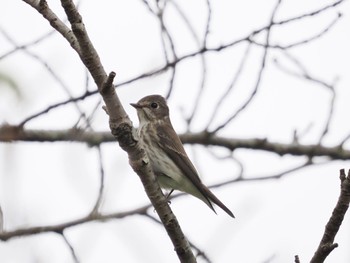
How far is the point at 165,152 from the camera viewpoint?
23.7 feet

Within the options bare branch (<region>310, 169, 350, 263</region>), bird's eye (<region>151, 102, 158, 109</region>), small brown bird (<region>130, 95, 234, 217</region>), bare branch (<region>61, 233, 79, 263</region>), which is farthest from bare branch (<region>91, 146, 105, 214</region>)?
bird's eye (<region>151, 102, 158, 109</region>)

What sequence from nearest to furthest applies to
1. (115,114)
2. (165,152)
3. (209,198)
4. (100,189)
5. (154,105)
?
(115,114), (100,189), (209,198), (165,152), (154,105)

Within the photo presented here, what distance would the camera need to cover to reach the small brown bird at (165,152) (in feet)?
22.5

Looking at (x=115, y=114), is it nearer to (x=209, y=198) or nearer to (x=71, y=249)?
(x=71, y=249)

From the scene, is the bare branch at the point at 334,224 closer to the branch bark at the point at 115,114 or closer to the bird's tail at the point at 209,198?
the branch bark at the point at 115,114

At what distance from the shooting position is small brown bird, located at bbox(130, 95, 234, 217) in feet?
22.5

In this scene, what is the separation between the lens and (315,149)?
26.0 feet

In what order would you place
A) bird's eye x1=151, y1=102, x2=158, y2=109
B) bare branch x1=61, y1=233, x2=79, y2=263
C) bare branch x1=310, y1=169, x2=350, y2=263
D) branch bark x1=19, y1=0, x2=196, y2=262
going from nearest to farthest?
bare branch x1=310, y1=169, x2=350, y2=263 < branch bark x1=19, y1=0, x2=196, y2=262 < bare branch x1=61, y1=233, x2=79, y2=263 < bird's eye x1=151, y1=102, x2=158, y2=109

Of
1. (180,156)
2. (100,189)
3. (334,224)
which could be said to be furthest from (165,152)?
(334,224)

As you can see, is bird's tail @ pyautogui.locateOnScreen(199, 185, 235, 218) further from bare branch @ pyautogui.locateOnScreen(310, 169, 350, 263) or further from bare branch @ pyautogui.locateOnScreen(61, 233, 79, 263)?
bare branch @ pyautogui.locateOnScreen(310, 169, 350, 263)

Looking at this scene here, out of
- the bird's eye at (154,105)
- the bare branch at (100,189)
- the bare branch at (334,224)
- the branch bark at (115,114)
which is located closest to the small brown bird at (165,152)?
the bird's eye at (154,105)

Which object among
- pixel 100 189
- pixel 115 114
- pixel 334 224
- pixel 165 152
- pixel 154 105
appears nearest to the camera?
pixel 334 224

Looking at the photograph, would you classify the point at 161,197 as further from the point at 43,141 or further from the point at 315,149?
the point at 315,149

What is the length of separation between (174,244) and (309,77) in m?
2.95
